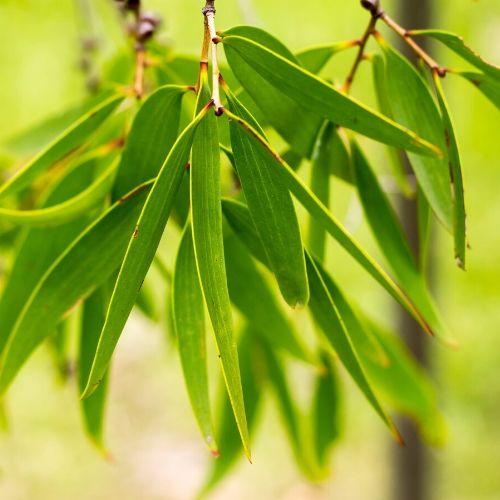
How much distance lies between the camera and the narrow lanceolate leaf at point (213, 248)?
34 centimetres

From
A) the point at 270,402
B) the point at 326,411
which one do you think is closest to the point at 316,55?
the point at 326,411

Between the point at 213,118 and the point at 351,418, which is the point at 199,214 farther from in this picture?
the point at 351,418

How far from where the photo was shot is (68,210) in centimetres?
47

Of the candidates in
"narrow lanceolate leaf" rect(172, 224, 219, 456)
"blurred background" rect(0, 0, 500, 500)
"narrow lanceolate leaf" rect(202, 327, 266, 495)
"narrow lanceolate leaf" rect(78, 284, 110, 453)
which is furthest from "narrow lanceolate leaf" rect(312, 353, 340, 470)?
"blurred background" rect(0, 0, 500, 500)

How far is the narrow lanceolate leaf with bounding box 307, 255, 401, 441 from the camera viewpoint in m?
0.41

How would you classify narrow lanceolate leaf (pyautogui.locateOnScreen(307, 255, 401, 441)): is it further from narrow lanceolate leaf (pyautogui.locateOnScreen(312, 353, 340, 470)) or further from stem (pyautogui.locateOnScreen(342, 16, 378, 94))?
narrow lanceolate leaf (pyautogui.locateOnScreen(312, 353, 340, 470))

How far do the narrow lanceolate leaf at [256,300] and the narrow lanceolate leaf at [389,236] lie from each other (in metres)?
0.09

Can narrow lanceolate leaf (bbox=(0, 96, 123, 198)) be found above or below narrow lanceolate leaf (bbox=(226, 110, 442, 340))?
below

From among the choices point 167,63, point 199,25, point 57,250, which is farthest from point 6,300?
point 199,25

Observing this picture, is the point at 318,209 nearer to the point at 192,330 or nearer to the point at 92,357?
the point at 192,330

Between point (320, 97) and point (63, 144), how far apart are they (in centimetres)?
19

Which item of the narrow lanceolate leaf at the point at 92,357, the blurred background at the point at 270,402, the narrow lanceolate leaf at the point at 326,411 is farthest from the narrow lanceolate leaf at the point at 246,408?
the blurred background at the point at 270,402

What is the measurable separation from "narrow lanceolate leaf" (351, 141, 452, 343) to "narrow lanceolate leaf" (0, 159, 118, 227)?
158 mm

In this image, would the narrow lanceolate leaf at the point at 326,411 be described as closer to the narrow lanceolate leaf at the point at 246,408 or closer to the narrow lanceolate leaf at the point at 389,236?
the narrow lanceolate leaf at the point at 246,408
